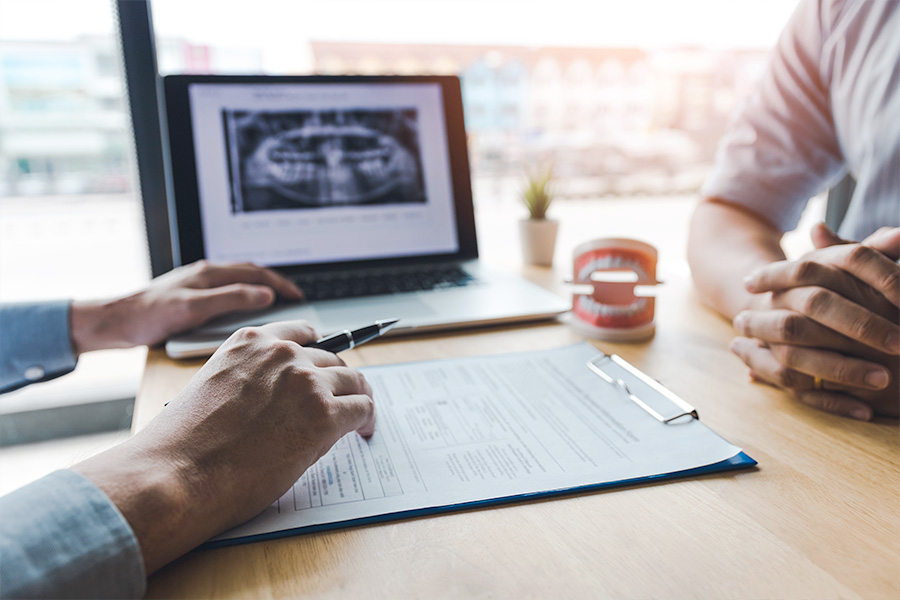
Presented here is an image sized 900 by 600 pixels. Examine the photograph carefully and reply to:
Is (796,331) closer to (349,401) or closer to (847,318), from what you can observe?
(847,318)

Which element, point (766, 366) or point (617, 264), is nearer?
point (766, 366)

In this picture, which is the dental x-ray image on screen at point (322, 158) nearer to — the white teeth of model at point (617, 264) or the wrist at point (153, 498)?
the white teeth of model at point (617, 264)

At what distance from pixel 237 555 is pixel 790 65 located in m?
1.09

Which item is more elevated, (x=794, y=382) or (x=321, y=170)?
(x=321, y=170)

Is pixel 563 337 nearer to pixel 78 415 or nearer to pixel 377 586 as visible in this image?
pixel 377 586

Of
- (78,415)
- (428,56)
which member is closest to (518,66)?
(428,56)

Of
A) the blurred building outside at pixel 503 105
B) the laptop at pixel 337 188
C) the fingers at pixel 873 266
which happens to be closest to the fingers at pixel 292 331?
the laptop at pixel 337 188

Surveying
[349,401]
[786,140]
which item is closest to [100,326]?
[349,401]

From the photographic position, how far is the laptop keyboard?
0.94 meters

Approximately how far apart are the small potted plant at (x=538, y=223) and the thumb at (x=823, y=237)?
582 mm

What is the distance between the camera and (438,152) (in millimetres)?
1072

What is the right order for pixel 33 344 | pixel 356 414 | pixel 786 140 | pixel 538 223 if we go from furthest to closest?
1. pixel 538 223
2. pixel 786 140
3. pixel 33 344
4. pixel 356 414

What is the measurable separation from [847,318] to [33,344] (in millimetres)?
929

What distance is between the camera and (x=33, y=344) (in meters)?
0.77
